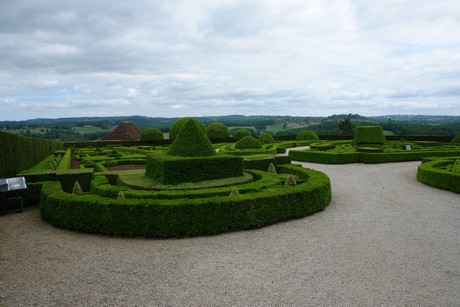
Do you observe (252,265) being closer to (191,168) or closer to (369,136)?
(191,168)

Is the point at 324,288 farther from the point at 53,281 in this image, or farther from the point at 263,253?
the point at 53,281

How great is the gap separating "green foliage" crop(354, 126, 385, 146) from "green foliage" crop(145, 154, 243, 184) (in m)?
21.0

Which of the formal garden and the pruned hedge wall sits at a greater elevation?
the pruned hedge wall

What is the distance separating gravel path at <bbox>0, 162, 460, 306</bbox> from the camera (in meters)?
5.55

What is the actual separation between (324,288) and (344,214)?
16.2 feet

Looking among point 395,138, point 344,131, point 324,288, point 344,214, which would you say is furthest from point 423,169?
point 344,131

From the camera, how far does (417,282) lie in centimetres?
598

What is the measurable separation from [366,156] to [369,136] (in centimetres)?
854

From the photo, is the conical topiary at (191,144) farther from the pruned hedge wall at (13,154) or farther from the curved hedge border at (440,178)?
the curved hedge border at (440,178)

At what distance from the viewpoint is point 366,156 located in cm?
2359

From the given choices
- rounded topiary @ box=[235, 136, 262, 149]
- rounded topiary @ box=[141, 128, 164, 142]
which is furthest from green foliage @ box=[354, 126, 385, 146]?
rounded topiary @ box=[141, 128, 164, 142]

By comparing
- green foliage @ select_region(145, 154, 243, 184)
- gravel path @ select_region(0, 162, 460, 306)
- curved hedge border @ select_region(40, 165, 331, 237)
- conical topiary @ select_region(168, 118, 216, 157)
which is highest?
conical topiary @ select_region(168, 118, 216, 157)

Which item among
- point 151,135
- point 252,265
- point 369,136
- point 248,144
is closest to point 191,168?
point 252,265

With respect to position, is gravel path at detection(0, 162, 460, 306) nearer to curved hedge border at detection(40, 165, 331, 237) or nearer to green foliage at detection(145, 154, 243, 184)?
curved hedge border at detection(40, 165, 331, 237)
